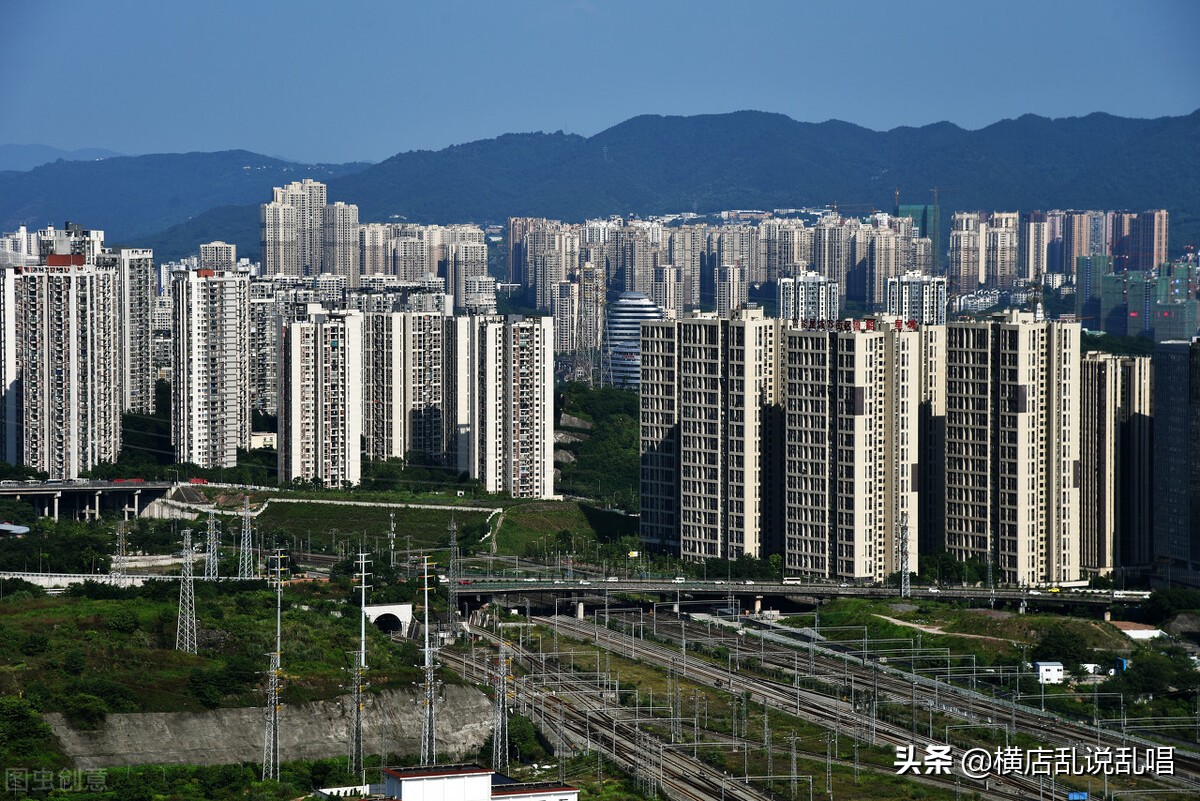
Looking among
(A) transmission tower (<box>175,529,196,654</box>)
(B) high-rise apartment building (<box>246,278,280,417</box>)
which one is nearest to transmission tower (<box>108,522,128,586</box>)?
(A) transmission tower (<box>175,529,196,654</box>)

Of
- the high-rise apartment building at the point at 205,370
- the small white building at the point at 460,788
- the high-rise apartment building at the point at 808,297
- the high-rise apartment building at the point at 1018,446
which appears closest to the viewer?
the small white building at the point at 460,788

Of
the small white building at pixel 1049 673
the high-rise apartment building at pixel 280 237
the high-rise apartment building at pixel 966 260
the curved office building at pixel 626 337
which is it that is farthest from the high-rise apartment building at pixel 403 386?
the high-rise apartment building at pixel 966 260

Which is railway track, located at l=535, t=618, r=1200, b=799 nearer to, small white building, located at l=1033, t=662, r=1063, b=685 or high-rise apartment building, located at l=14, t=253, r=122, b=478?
small white building, located at l=1033, t=662, r=1063, b=685

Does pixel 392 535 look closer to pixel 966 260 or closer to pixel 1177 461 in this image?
pixel 1177 461

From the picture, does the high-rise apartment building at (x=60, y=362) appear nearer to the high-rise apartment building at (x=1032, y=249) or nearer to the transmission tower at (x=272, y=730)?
the transmission tower at (x=272, y=730)

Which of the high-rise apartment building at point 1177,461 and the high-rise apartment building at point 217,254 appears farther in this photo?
the high-rise apartment building at point 217,254
